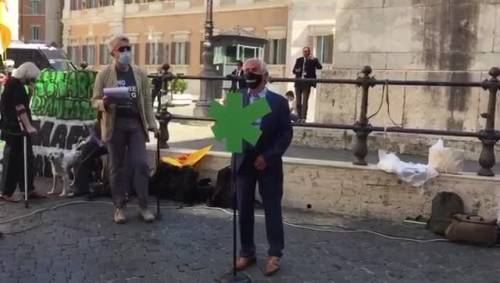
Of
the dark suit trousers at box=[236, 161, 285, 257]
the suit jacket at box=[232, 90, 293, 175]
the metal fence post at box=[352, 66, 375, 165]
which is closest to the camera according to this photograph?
the suit jacket at box=[232, 90, 293, 175]

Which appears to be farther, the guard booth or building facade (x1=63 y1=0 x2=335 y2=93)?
building facade (x1=63 y1=0 x2=335 y2=93)

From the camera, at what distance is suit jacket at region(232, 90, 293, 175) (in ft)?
17.3

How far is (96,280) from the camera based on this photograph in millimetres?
5066

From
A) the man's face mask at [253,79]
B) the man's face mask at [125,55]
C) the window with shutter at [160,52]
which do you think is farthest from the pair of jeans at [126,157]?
the window with shutter at [160,52]

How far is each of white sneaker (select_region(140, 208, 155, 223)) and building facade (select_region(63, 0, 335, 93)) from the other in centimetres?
2218

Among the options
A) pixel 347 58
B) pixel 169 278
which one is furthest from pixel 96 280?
pixel 347 58

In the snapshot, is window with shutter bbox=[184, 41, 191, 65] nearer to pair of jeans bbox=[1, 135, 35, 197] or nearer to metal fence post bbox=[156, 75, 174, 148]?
metal fence post bbox=[156, 75, 174, 148]

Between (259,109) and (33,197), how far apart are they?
410 cm

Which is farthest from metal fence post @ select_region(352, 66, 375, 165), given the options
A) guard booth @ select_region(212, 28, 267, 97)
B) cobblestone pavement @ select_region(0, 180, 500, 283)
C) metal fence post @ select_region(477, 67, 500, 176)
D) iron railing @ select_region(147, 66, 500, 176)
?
guard booth @ select_region(212, 28, 267, 97)

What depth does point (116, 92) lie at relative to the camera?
679 cm

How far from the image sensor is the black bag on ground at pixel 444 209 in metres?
6.79

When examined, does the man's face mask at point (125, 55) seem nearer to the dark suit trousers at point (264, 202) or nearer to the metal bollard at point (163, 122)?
the metal bollard at point (163, 122)

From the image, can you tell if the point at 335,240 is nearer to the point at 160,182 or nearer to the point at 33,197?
the point at 160,182

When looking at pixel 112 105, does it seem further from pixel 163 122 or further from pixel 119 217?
pixel 163 122
